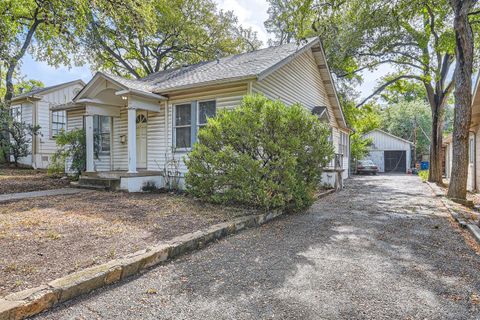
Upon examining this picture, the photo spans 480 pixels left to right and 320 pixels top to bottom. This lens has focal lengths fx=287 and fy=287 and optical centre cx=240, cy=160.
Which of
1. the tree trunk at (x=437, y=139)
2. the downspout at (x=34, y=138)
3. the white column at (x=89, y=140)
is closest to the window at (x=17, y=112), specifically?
the downspout at (x=34, y=138)

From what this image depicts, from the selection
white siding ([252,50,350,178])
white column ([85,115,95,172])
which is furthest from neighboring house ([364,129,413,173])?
white column ([85,115,95,172])

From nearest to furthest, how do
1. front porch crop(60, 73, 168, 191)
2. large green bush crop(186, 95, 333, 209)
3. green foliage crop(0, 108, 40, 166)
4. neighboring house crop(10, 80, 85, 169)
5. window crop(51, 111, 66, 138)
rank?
large green bush crop(186, 95, 333, 209) < front porch crop(60, 73, 168, 191) < green foliage crop(0, 108, 40, 166) < neighboring house crop(10, 80, 85, 169) < window crop(51, 111, 66, 138)

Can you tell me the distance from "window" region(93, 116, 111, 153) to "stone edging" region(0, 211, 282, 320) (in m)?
8.89

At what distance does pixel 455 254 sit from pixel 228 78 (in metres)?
6.19

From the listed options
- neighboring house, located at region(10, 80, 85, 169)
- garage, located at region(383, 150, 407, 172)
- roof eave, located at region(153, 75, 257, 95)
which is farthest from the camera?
garage, located at region(383, 150, 407, 172)

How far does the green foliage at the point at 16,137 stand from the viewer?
15.5 metres

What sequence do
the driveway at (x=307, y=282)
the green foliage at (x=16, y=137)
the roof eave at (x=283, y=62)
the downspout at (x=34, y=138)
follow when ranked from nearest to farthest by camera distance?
the driveway at (x=307, y=282)
the roof eave at (x=283, y=62)
the green foliage at (x=16, y=137)
the downspout at (x=34, y=138)

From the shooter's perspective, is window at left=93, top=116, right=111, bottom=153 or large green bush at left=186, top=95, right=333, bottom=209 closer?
large green bush at left=186, top=95, right=333, bottom=209

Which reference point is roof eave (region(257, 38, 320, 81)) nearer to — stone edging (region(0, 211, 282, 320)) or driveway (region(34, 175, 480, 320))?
driveway (region(34, 175, 480, 320))

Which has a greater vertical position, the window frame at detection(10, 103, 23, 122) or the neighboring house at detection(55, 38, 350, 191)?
the window frame at detection(10, 103, 23, 122)

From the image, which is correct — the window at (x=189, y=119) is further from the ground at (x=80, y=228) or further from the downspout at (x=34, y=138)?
the downspout at (x=34, y=138)

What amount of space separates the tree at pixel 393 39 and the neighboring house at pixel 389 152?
46.4 ft

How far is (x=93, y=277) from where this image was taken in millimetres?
2816

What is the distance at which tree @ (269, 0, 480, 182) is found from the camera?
396 inches
